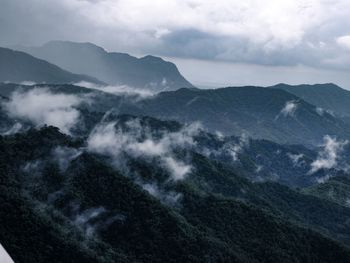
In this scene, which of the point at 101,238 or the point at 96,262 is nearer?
the point at 96,262

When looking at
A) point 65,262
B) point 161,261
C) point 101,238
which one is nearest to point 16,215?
point 65,262

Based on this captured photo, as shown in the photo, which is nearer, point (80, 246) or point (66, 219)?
point (80, 246)

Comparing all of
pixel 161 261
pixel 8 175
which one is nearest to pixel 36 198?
pixel 8 175

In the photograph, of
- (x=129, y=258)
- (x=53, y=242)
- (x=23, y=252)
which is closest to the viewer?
(x=23, y=252)

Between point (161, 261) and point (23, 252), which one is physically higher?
point (23, 252)

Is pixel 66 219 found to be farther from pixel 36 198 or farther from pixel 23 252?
pixel 23 252

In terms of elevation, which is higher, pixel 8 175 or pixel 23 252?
pixel 8 175

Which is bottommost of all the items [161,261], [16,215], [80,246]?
[161,261]

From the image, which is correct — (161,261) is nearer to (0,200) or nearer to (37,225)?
(37,225)

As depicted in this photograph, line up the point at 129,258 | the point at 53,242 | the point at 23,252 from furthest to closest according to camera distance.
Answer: the point at 129,258 → the point at 53,242 → the point at 23,252
